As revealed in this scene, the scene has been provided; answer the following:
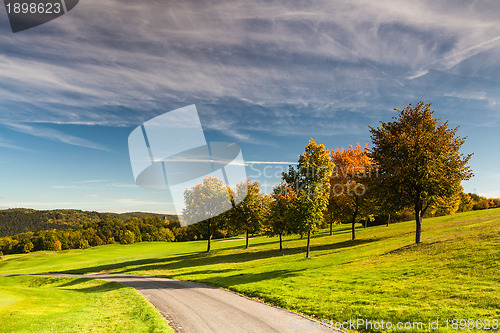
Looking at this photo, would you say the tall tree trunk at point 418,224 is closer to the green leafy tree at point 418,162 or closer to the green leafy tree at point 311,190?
the green leafy tree at point 418,162

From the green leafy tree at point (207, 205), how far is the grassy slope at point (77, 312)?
73.4ft

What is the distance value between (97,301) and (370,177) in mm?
29856

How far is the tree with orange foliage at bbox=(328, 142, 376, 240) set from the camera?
39.1 metres

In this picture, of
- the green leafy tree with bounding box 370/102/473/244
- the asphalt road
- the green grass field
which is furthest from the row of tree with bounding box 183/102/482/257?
the asphalt road

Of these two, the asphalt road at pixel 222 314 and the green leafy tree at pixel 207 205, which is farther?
the green leafy tree at pixel 207 205

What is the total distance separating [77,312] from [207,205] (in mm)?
31000

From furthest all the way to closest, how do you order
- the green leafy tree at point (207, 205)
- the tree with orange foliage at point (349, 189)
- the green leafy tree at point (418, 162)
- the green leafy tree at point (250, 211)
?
the green leafy tree at point (207, 205) < the green leafy tree at point (250, 211) < the tree with orange foliage at point (349, 189) < the green leafy tree at point (418, 162)

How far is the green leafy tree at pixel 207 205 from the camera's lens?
4656 cm

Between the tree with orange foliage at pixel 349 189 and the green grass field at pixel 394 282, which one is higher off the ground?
the tree with orange foliage at pixel 349 189

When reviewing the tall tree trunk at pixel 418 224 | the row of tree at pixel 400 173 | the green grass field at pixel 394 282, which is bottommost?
the green grass field at pixel 394 282

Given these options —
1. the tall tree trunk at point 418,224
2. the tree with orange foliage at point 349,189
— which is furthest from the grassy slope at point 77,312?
the tree with orange foliage at point 349,189

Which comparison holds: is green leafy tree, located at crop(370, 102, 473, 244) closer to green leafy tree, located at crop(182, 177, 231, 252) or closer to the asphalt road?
the asphalt road

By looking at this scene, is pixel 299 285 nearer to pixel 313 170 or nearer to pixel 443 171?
pixel 313 170

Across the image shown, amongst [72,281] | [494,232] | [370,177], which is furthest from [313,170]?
[72,281]
